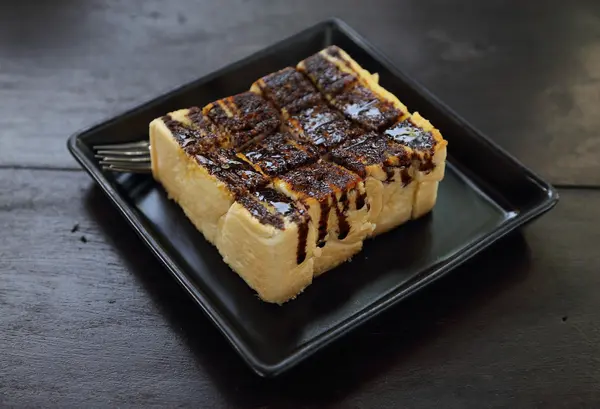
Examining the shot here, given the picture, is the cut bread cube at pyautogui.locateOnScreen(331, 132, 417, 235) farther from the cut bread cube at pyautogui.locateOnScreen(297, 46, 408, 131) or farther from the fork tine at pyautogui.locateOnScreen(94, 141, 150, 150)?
the fork tine at pyautogui.locateOnScreen(94, 141, 150, 150)

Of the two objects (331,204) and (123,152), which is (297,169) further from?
(123,152)

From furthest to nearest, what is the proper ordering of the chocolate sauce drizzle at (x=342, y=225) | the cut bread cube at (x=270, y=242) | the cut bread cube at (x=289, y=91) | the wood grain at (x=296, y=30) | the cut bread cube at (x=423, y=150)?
the wood grain at (x=296, y=30) → the cut bread cube at (x=289, y=91) → the cut bread cube at (x=423, y=150) → the chocolate sauce drizzle at (x=342, y=225) → the cut bread cube at (x=270, y=242)

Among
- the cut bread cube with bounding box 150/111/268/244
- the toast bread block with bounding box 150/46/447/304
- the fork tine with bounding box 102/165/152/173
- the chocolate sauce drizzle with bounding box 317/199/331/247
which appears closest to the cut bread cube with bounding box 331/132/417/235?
the toast bread block with bounding box 150/46/447/304

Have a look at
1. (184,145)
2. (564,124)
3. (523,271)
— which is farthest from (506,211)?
(184,145)

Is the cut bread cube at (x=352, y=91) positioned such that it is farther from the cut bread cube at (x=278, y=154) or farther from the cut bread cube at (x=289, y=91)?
the cut bread cube at (x=278, y=154)

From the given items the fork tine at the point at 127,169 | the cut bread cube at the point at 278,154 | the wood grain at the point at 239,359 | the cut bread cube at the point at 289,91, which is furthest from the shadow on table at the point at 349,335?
A: the cut bread cube at the point at 289,91
